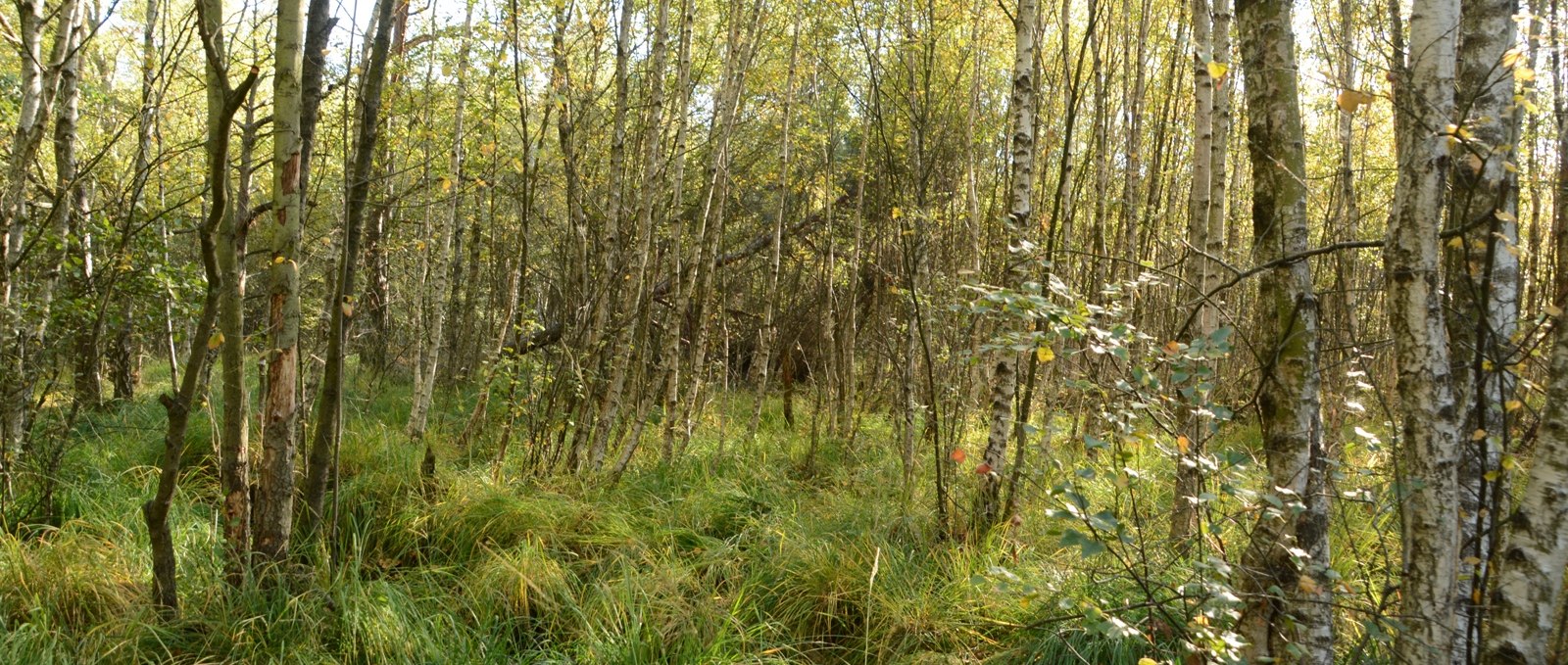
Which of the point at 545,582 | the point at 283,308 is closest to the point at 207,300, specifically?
the point at 283,308

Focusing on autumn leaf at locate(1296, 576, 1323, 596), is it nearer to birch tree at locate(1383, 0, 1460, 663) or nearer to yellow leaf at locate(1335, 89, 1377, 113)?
birch tree at locate(1383, 0, 1460, 663)

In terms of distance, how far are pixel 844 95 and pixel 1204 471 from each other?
8.66 metres

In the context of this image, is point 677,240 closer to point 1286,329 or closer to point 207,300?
point 207,300

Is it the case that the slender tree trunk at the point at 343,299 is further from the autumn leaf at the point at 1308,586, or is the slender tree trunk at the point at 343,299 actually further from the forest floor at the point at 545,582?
the autumn leaf at the point at 1308,586

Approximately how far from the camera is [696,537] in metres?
4.59

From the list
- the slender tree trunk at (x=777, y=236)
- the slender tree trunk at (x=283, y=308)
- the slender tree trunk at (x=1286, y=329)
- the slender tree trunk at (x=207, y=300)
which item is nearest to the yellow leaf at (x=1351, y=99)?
the slender tree trunk at (x=1286, y=329)

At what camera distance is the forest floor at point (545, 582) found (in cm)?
310

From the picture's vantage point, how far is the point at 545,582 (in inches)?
147

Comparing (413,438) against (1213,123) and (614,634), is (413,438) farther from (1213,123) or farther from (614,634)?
(1213,123)

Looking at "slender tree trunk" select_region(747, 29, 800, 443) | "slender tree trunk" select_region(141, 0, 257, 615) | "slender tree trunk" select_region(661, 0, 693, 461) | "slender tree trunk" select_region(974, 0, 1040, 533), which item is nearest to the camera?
"slender tree trunk" select_region(141, 0, 257, 615)

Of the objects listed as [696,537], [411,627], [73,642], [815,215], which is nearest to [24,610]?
[73,642]

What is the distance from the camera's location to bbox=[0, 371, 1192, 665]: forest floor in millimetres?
3100

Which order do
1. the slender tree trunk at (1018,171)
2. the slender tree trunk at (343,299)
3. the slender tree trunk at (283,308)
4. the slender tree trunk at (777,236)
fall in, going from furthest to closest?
the slender tree trunk at (777,236) < the slender tree trunk at (1018,171) < the slender tree trunk at (343,299) < the slender tree trunk at (283,308)

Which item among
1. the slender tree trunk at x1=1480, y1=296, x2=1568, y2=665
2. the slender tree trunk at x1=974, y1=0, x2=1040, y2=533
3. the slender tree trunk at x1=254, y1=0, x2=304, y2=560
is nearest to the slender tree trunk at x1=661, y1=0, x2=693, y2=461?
the slender tree trunk at x1=974, y1=0, x2=1040, y2=533
